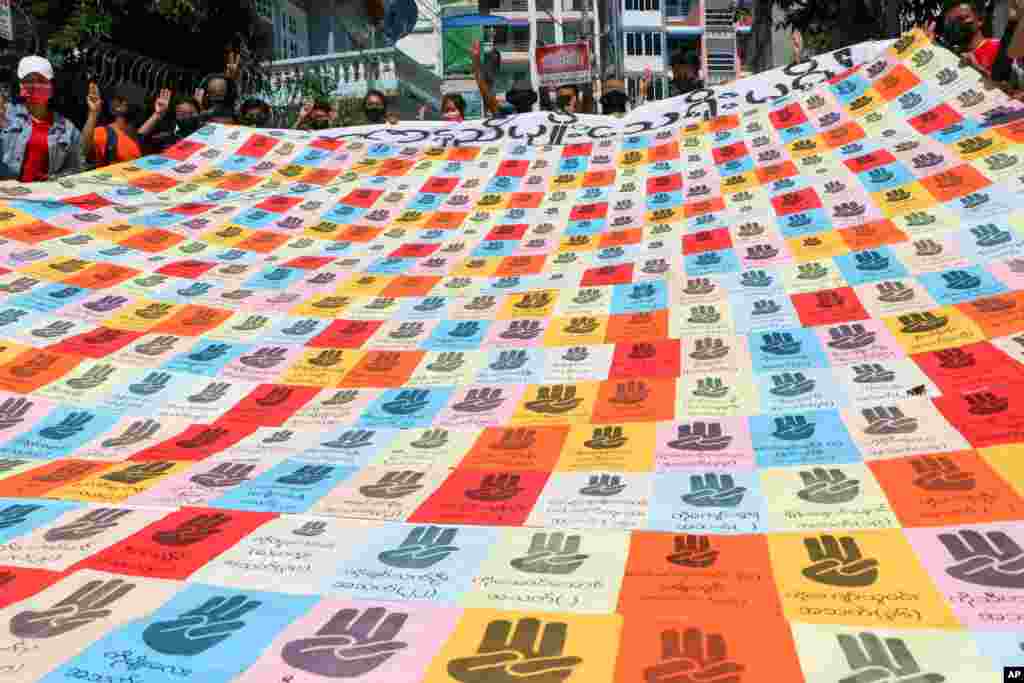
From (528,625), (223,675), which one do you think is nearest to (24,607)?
(223,675)

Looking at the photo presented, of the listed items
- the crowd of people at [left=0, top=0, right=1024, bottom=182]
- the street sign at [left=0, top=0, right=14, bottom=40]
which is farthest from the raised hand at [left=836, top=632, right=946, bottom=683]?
the street sign at [left=0, top=0, right=14, bottom=40]

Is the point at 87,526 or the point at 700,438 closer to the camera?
the point at 87,526

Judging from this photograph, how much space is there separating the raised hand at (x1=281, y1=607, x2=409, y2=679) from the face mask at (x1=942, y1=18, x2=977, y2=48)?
5.51m

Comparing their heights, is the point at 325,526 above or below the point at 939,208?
below

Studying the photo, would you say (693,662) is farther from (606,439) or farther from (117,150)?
(117,150)

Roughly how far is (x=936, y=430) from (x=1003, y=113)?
8.73 feet

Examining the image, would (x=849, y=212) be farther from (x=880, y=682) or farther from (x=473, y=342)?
(x=880, y=682)

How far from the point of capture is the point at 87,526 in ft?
6.12

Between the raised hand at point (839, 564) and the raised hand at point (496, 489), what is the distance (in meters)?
0.79

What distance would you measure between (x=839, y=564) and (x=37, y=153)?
620cm

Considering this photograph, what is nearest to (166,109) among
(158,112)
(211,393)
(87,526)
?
(158,112)

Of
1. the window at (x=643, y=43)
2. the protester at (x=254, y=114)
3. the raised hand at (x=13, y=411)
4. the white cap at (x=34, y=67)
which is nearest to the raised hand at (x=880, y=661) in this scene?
the raised hand at (x=13, y=411)

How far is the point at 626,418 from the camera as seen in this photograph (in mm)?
2475

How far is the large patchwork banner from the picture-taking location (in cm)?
135
